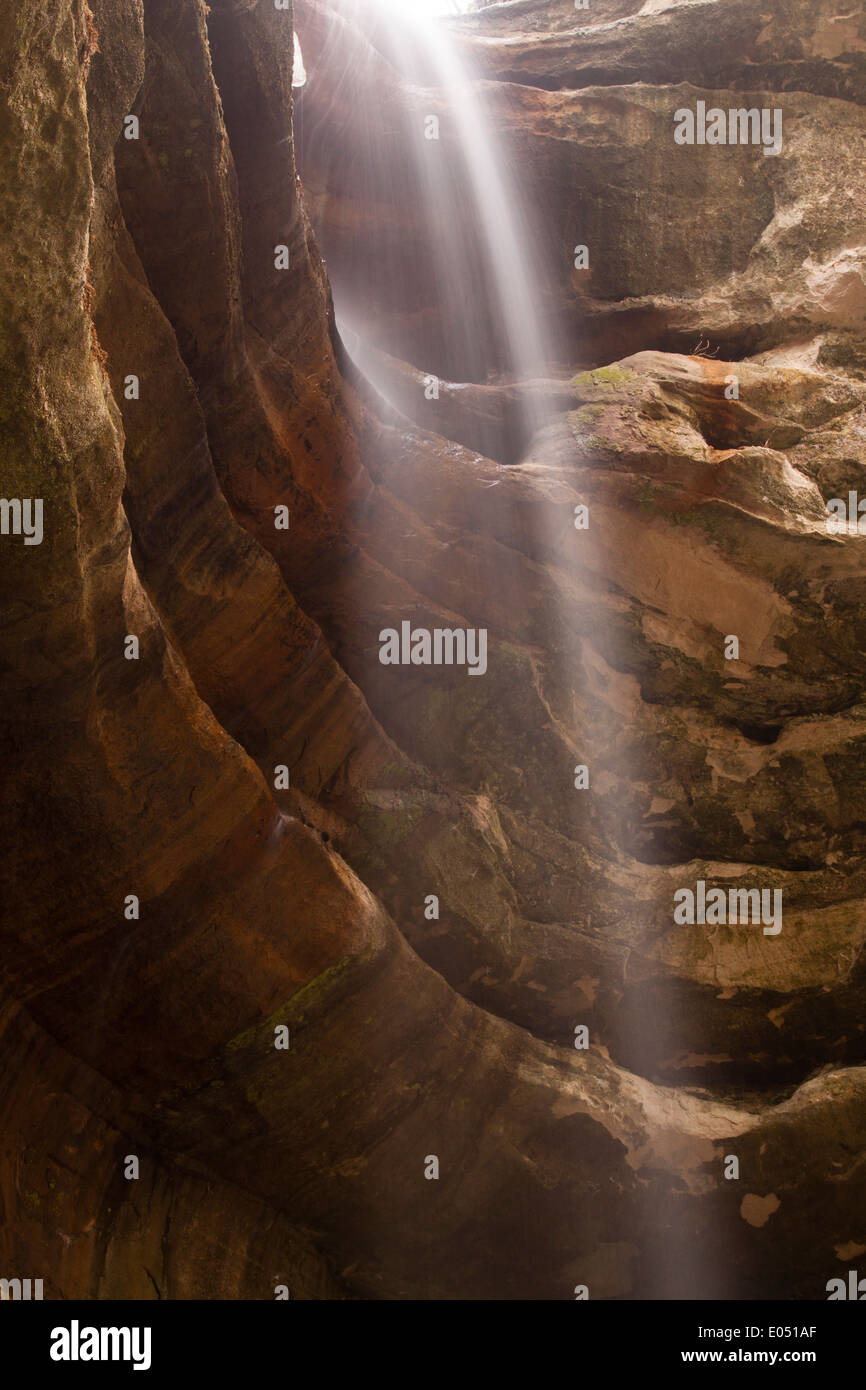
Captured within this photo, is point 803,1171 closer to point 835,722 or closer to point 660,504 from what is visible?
point 835,722

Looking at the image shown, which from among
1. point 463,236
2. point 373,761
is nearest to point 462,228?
point 463,236

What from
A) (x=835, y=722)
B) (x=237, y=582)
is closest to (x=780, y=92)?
(x=835, y=722)

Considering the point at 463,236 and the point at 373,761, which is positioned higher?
the point at 463,236

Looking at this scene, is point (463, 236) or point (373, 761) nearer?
point (373, 761)

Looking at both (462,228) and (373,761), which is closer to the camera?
(373,761)

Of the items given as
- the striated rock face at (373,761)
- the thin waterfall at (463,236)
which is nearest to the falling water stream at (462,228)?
the thin waterfall at (463,236)

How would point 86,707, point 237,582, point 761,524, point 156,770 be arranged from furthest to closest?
point 761,524 < point 237,582 < point 156,770 < point 86,707

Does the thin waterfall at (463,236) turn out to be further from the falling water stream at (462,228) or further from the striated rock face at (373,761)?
the striated rock face at (373,761)

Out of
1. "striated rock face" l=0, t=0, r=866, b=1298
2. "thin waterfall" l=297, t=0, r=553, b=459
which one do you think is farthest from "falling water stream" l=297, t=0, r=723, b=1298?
"striated rock face" l=0, t=0, r=866, b=1298

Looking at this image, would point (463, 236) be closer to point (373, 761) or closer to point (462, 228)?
point (462, 228)
